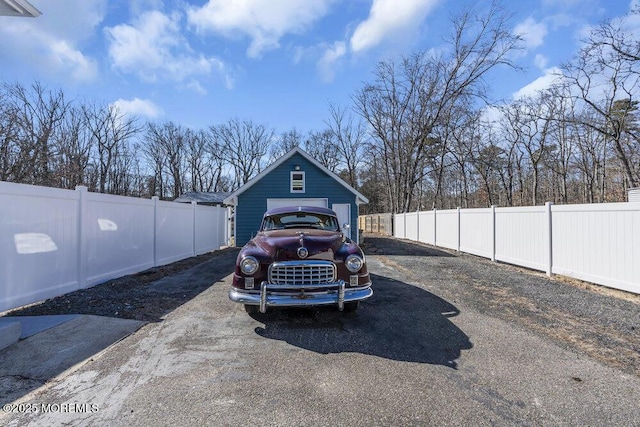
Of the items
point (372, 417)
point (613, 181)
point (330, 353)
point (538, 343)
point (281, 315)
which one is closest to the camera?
point (372, 417)

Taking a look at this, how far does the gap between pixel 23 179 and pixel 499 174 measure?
3473 cm

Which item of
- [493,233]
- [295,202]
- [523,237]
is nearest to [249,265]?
[523,237]

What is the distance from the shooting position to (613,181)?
83.6 feet

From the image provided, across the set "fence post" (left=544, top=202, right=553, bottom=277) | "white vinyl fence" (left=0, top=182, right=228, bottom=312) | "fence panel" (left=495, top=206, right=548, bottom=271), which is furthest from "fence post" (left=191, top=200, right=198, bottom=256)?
"fence post" (left=544, top=202, right=553, bottom=277)

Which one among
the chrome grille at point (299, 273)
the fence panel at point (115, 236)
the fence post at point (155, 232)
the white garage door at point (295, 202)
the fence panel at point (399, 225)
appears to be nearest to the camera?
the chrome grille at point (299, 273)

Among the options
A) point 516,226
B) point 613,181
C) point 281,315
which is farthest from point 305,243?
point 613,181

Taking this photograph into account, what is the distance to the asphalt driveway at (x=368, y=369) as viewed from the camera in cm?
250

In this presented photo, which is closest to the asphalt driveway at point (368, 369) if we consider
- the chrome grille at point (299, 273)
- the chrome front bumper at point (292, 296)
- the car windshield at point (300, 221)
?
the chrome front bumper at point (292, 296)

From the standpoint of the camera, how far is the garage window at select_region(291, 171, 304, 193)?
54.3 feet

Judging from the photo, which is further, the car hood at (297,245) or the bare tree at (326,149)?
the bare tree at (326,149)

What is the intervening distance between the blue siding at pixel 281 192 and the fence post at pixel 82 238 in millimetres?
9998

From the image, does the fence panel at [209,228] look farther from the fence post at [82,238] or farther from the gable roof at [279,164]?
the fence post at [82,238]

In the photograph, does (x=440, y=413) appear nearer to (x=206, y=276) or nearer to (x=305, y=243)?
(x=305, y=243)

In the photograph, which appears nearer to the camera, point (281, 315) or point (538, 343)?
point (538, 343)
